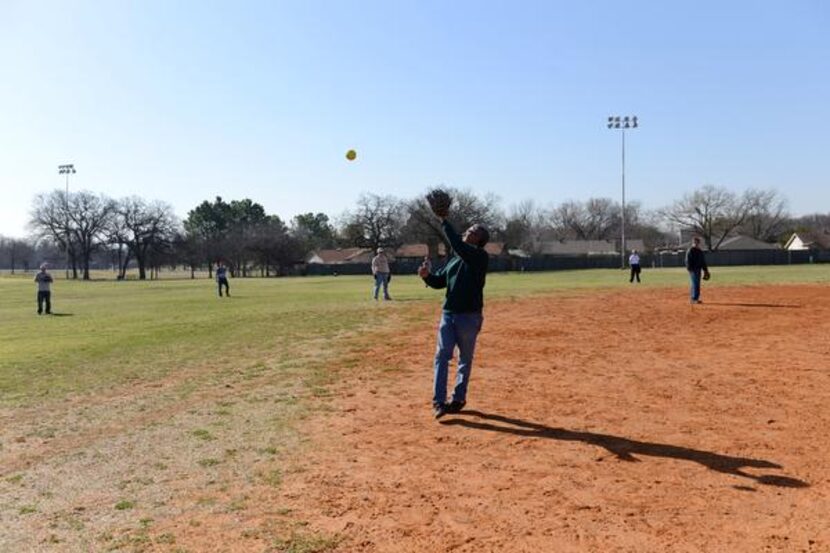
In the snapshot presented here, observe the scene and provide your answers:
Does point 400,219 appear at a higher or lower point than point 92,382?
higher

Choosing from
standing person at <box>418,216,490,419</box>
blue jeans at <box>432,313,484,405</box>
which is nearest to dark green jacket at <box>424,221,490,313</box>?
standing person at <box>418,216,490,419</box>

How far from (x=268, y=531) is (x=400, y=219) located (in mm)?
103614

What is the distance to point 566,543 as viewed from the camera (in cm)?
394

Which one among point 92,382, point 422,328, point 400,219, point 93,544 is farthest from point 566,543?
point 400,219

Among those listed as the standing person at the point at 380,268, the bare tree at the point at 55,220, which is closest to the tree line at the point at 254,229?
the bare tree at the point at 55,220

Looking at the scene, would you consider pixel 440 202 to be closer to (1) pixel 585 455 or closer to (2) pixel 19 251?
(1) pixel 585 455

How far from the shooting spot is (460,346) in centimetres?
731

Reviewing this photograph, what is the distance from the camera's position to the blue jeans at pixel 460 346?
7.20 metres

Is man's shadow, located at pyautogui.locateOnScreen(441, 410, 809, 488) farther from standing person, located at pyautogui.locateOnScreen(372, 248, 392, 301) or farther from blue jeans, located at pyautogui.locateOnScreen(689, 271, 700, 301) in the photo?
standing person, located at pyautogui.locateOnScreen(372, 248, 392, 301)

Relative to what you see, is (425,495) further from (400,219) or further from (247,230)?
(247,230)

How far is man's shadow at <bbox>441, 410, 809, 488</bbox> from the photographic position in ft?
16.5

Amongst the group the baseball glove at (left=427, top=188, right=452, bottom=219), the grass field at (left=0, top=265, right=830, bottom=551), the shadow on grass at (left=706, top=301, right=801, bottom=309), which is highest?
the baseball glove at (left=427, top=188, right=452, bottom=219)

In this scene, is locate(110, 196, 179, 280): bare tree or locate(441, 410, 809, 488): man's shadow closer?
locate(441, 410, 809, 488): man's shadow

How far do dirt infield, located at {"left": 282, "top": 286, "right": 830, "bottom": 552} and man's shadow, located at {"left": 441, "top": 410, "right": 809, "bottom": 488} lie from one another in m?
0.02
